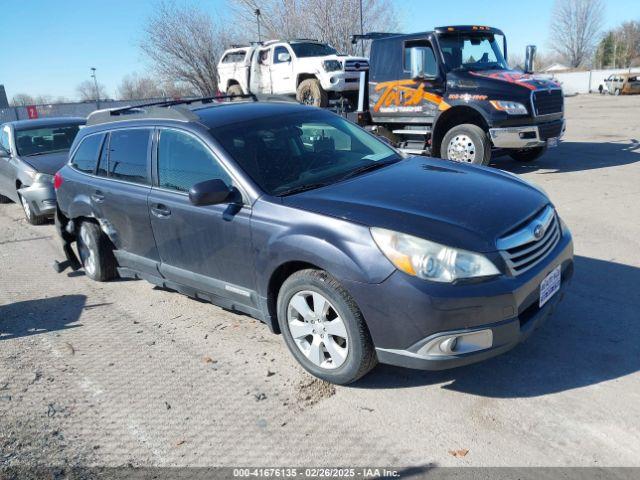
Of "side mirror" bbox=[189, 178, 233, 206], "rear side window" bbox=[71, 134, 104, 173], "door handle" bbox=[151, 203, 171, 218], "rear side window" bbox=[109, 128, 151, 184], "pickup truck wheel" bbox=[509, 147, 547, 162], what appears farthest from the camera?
"pickup truck wheel" bbox=[509, 147, 547, 162]

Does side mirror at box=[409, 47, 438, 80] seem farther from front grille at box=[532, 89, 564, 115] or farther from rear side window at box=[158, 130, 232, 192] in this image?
rear side window at box=[158, 130, 232, 192]

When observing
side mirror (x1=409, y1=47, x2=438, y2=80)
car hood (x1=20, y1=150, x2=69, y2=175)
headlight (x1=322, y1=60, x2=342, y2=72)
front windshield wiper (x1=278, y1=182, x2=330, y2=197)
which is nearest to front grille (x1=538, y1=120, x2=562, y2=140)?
side mirror (x1=409, y1=47, x2=438, y2=80)

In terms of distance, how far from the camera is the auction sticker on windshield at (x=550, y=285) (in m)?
3.21

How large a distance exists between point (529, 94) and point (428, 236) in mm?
7192

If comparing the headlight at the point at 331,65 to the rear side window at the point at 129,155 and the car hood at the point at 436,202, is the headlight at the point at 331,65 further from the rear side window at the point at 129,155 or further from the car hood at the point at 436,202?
the car hood at the point at 436,202

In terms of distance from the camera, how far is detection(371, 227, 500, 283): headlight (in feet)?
9.47

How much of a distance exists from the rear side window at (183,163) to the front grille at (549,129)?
7.09 m

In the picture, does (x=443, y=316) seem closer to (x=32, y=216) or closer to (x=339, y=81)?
(x=32, y=216)

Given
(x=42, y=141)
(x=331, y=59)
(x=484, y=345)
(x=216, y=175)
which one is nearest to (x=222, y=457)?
(x=484, y=345)

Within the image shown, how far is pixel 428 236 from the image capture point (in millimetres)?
2939

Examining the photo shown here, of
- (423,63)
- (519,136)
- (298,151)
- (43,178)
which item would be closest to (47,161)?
(43,178)

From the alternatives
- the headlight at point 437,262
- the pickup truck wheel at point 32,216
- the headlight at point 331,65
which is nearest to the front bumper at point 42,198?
the pickup truck wheel at point 32,216

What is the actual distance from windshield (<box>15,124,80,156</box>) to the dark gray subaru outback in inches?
191

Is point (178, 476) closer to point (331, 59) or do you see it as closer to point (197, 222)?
point (197, 222)
